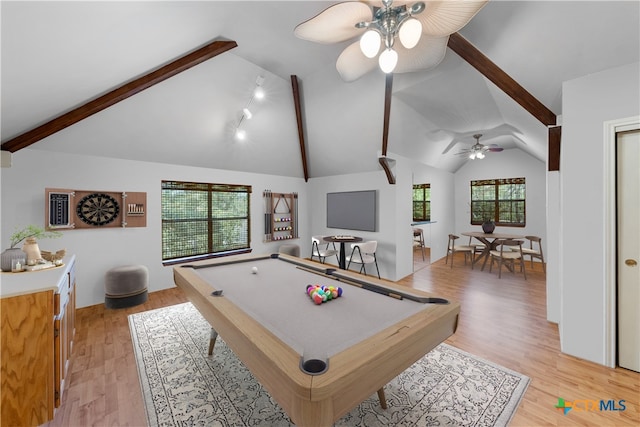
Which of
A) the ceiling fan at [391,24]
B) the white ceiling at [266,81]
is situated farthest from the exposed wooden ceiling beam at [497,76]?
the ceiling fan at [391,24]

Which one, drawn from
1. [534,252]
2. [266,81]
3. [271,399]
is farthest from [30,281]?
[534,252]

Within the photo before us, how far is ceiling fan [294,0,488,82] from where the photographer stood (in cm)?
150

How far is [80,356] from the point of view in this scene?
97.4 inches

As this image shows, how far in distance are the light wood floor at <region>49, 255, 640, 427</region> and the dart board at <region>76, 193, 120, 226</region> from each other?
4.18 feet

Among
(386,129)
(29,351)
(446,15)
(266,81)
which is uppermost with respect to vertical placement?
(266,81)

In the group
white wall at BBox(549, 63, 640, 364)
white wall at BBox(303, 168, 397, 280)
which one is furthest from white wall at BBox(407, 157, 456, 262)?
white wall at BBox(549, 63, 640, 364)

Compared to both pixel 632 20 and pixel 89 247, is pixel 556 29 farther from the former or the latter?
pixel 89 247

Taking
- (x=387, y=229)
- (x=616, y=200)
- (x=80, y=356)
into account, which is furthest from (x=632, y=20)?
(x=80, y=356)

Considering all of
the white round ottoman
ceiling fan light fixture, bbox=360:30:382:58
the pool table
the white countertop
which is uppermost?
ceiling fan light fixture, bbox=360:30:382:58

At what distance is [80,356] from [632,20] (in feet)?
17.7

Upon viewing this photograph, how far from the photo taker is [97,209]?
3.79m

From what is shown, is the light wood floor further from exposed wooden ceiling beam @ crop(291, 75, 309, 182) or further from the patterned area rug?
exposed wooden ceiling beam @ crop(291, 75, 309, 182)

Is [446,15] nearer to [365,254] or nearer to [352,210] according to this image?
[365,254]

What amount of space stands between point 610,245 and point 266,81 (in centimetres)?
451
